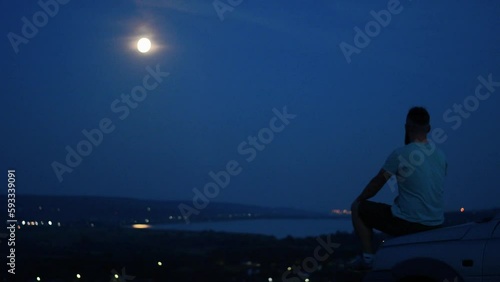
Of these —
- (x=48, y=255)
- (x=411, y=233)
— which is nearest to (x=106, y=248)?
(x=48, y=255)

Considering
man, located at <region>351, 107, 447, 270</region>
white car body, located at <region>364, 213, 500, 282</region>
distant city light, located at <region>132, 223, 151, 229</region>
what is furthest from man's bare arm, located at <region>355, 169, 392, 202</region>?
distant city light, located at <region>132, 223, 151, 229</region>

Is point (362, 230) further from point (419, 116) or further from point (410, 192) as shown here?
point (419, 116)

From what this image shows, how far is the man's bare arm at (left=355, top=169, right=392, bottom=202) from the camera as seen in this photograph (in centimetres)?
718

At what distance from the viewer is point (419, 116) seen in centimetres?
713

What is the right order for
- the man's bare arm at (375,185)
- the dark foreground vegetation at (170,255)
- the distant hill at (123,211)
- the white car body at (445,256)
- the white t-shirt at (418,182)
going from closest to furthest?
1. the white car body at (445,256)
2. the white t-shirt at (418,182)
3. the man's bare arm at (375,185)
4. the dark foreground vegetation at (170,255)
5. the distant hill at (123,211)

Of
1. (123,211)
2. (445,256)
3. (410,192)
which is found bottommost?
(445,256)

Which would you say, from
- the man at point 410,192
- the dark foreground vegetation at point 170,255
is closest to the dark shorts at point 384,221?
the man at point 410,192

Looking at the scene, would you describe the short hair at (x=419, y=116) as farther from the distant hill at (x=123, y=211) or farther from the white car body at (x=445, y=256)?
the distant hill at (x=123, y=211)

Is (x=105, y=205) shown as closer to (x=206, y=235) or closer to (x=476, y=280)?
(x=206, y=235)

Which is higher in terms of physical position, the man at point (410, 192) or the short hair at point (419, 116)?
the short hair at point (419, 116)

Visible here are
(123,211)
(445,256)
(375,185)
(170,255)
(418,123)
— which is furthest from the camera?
(123,211)

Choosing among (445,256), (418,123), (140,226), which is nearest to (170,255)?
(140,226)

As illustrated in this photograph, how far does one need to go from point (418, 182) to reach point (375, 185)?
0.42 m

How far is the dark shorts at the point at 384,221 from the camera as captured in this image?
7.10m
